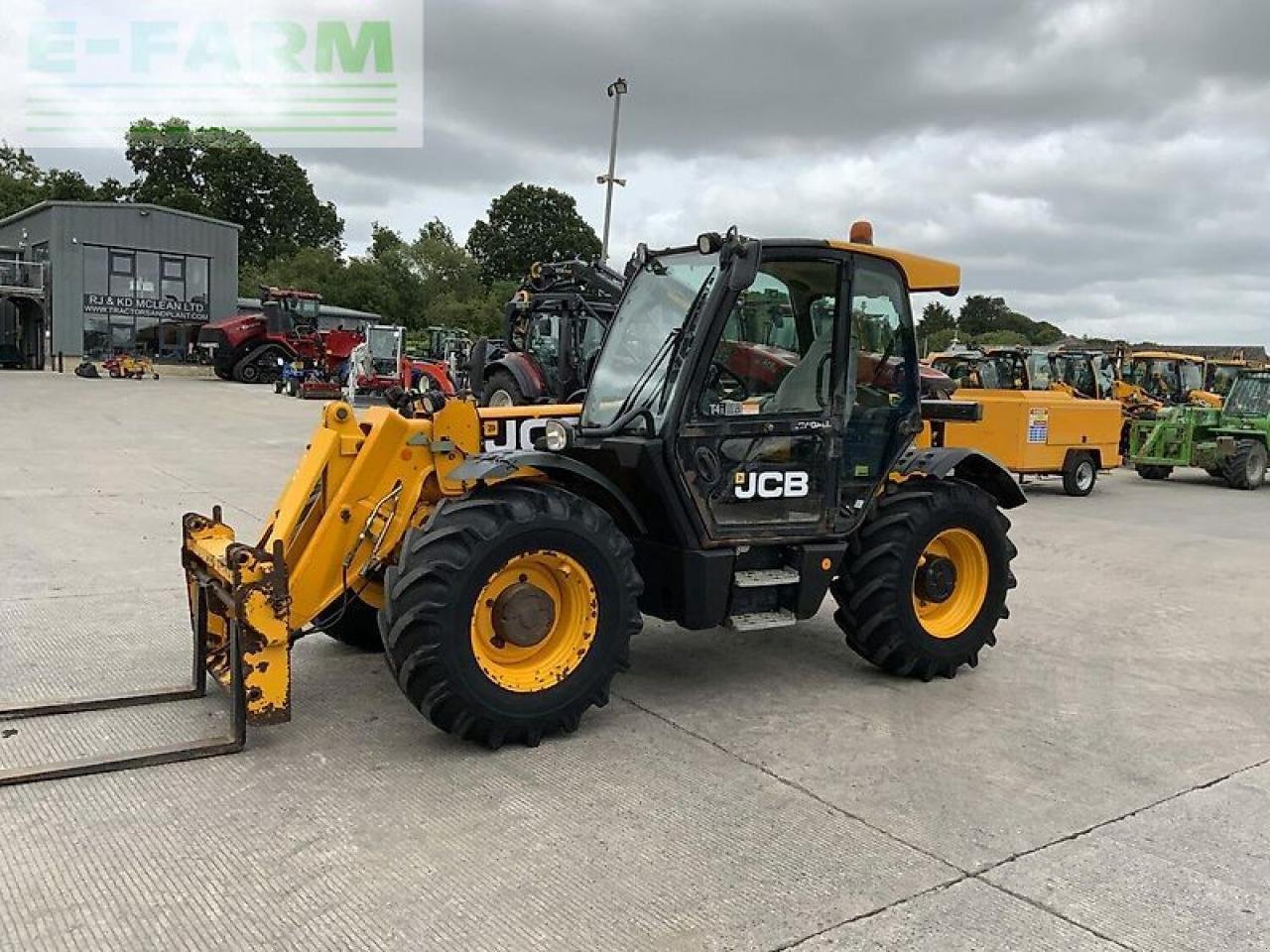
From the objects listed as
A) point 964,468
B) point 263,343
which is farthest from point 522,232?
point 964,468

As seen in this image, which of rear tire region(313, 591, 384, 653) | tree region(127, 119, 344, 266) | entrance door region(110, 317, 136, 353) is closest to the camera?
rear tire region(313, 591, 384, 653)

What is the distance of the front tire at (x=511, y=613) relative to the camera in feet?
13.5

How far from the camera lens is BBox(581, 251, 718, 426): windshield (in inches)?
194

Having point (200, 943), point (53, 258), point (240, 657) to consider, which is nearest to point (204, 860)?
point (200, 943)

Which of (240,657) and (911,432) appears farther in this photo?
(911,432)

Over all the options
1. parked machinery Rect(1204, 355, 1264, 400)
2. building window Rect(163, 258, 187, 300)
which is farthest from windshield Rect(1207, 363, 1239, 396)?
building window Rect(163, 258, 187, 300)

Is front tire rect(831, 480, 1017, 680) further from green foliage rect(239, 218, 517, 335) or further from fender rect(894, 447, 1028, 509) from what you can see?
green foliage rect(239, 218, 517, 335)

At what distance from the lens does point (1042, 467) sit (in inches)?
570

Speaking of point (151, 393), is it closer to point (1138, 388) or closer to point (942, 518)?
point (1138, 388)

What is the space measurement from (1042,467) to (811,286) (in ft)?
34.5

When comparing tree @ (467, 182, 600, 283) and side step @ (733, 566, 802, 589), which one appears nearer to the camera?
side step @ (733, 566, 802, 589)

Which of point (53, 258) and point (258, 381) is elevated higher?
point (53, 258)

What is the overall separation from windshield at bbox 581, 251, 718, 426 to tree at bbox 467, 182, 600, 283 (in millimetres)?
76347

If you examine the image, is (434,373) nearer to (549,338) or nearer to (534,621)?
(549,338)
